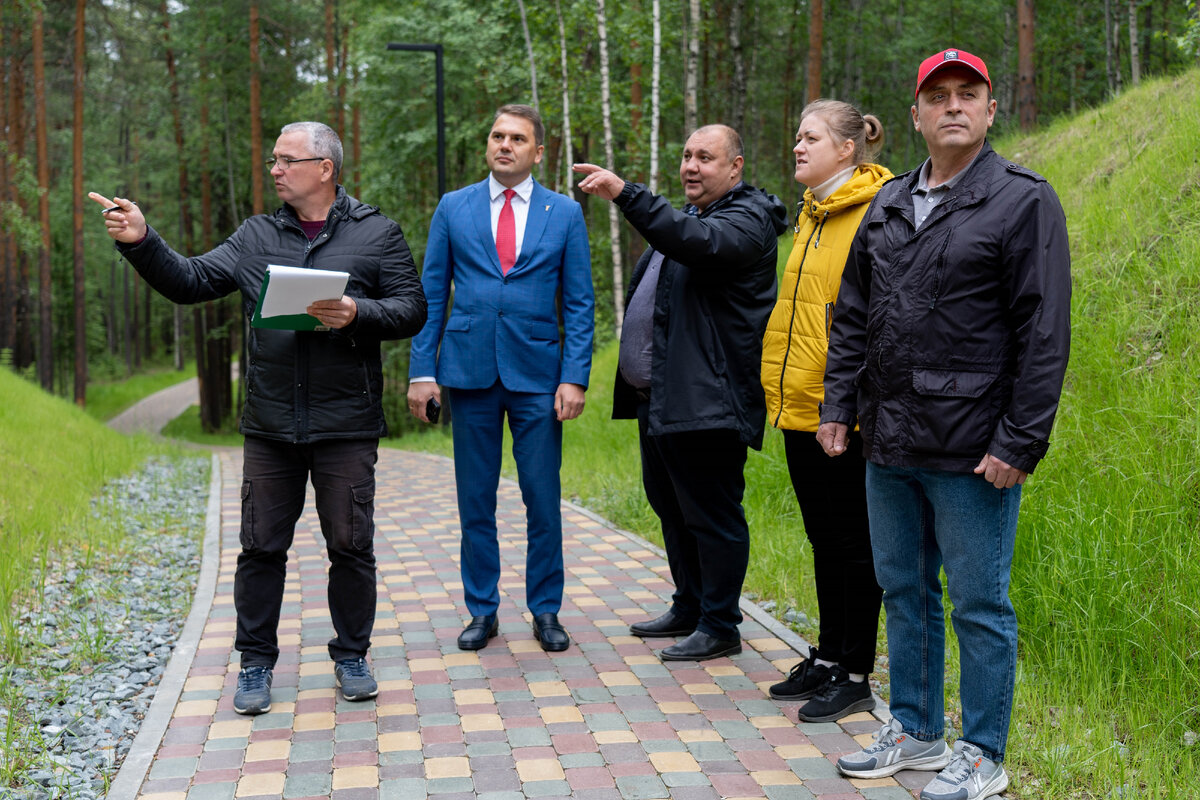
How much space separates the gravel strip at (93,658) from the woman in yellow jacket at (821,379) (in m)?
2.66

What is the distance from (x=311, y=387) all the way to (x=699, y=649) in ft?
6.81

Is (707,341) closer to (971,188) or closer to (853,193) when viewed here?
(853,193)

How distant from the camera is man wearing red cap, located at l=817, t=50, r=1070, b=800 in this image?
3023 millimetres

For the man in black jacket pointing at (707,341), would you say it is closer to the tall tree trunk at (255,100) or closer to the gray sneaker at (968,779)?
the gray sneaker at (968,779)

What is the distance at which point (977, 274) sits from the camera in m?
3.11

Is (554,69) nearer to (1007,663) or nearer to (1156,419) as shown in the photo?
(1156,419)

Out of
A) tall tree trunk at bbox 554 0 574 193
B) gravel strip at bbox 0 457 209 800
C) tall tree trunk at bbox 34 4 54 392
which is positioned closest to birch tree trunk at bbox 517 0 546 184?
tall tree trunk at bbox 554 0 574 193

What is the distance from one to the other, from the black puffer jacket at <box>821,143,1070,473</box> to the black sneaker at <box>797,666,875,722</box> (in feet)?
3.81

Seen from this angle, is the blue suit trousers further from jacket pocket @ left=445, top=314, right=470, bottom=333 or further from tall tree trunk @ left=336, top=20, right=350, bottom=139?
tall tree trunk @ left=336, top=20, right=350, bottom=139

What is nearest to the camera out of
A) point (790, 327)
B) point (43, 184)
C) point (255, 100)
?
point (790, 327)

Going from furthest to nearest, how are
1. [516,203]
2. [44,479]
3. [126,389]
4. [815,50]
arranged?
[126,389], [815,50], [44,479], [516,203]

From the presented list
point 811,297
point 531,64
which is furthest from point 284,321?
point 531,64

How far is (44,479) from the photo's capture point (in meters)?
9.59

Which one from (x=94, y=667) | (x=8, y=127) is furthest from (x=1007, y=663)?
(x=8, y=127)
